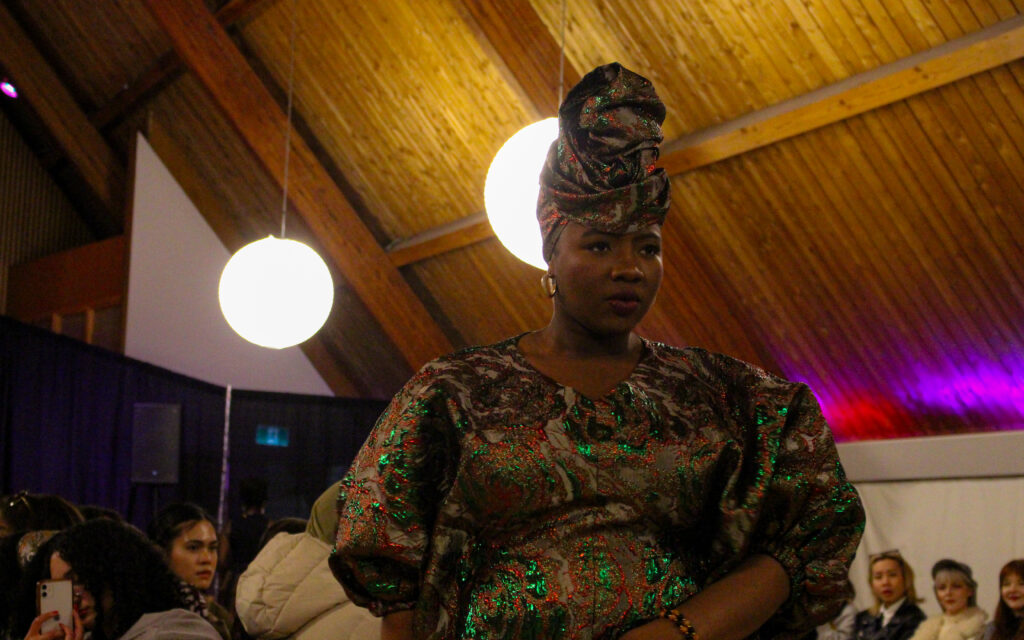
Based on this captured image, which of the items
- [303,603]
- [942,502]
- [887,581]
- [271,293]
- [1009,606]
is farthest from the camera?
[271,293]

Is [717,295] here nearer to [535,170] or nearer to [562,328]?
[535,170]

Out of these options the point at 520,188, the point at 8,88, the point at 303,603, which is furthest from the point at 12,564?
the point at 8,88

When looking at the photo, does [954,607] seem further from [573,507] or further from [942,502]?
[573,507]

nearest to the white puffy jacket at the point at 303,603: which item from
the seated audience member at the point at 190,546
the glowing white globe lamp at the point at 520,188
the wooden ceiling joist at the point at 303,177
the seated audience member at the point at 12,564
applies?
the seated audience member at the point at 12,564

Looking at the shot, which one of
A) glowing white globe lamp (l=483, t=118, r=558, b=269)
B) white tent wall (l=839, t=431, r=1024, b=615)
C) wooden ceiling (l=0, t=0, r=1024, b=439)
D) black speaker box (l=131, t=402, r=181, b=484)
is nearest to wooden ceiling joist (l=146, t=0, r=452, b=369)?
wooden ceiling (l=0, t=0, r=1024, b=439)

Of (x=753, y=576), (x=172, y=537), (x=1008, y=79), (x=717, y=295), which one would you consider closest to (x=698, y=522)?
(x=753, y=576)

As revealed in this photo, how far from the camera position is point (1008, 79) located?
468cm

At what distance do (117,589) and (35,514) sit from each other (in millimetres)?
1277

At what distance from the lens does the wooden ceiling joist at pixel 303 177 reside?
24.2 ft

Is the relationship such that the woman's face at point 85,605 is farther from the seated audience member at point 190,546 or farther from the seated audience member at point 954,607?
the seated audience member at point 954,607

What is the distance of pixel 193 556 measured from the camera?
3.65 meters

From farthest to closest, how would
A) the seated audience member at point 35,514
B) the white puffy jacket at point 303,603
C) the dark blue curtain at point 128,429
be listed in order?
1. the dark blue curtain at point 128,429
2. the seated audience member at point 35,514
3. the white puffy jacket at point 303,603

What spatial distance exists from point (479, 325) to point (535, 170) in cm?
391

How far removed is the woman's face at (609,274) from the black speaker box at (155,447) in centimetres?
628
